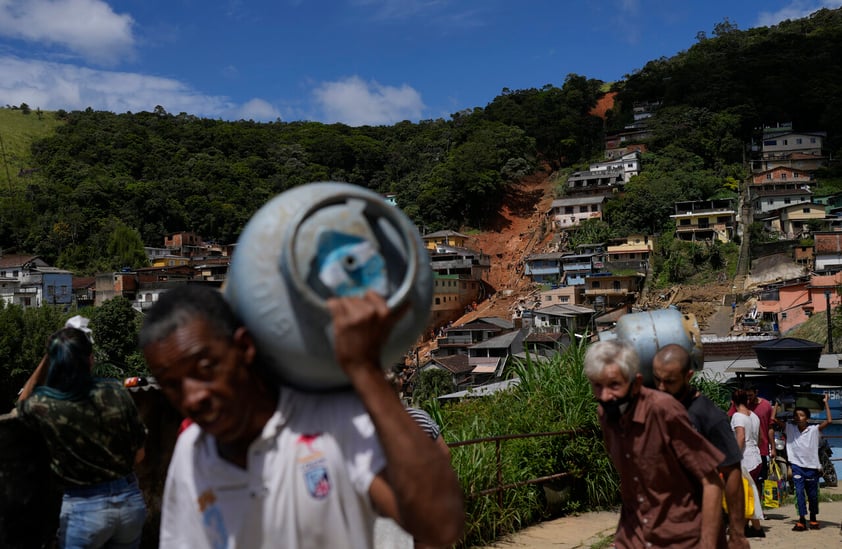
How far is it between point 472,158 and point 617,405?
229 ft

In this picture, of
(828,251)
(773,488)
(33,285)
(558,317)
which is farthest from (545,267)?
(773,488)

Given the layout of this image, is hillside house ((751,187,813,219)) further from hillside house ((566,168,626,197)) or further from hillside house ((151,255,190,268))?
hillside house ((151,255,190,268))

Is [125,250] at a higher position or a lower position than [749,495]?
higher

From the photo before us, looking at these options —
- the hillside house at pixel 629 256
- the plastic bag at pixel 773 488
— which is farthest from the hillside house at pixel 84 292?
the plastic bag at pixel 773 488

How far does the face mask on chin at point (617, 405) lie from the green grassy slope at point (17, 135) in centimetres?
9612

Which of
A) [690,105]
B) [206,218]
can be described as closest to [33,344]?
[206,218]

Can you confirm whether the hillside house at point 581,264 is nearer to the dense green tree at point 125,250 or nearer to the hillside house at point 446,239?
the hillside house at point 446,239

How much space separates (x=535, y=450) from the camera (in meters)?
7.48

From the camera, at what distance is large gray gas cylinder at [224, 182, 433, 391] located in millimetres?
1388

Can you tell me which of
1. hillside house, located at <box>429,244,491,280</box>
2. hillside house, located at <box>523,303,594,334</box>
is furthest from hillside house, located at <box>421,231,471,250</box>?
hillside house, located at <box>523,303,594,334</box>

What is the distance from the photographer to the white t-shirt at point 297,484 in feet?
4.70

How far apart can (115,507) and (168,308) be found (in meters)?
1.93

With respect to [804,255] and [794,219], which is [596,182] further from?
[804,255]

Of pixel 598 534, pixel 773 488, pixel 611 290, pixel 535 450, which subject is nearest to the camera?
pixel 598 534
